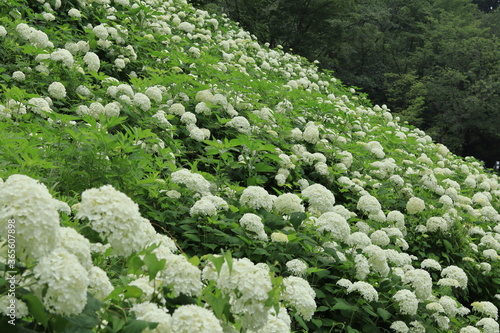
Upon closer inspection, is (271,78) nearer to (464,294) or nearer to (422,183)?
(422,183)

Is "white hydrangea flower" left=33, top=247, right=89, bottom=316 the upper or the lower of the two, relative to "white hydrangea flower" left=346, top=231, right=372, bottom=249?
upper

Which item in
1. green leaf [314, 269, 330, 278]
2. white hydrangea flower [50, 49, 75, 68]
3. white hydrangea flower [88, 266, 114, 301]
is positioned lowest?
green leaf [314, 269, 330, 278]

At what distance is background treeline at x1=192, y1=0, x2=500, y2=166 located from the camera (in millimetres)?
20281

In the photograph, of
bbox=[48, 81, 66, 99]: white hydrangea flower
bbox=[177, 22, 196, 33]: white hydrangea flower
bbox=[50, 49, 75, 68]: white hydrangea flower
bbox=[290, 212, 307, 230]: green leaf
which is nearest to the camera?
bbox=[290, 212, 307, 230]: green leaf

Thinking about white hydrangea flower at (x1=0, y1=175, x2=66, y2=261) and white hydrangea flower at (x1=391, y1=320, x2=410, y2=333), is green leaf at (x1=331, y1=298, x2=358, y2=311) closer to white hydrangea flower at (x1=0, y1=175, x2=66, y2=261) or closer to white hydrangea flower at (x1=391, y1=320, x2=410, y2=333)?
white hydrangea flower at (x1=391, y1=320, x2=410, y2=333)

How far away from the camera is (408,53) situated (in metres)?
28.3

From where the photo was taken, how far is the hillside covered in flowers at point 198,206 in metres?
1.48

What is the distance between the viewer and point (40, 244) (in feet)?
4.40

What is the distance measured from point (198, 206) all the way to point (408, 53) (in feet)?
91.2

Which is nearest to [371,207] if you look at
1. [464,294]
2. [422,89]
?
[464,294]

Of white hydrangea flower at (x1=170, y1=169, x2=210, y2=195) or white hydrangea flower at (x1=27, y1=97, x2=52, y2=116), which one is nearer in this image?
white hydrangea flower at (x1=170, y1=169, x2=210, y2=195)

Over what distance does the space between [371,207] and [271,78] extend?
18.1ft

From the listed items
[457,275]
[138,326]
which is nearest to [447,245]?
[457,275]

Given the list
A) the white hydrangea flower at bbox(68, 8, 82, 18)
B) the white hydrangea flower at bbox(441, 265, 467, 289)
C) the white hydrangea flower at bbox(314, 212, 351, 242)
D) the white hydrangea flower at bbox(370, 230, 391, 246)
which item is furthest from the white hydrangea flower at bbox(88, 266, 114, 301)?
the white hydrangea flower at bbox(68, 8, 82, 18)
